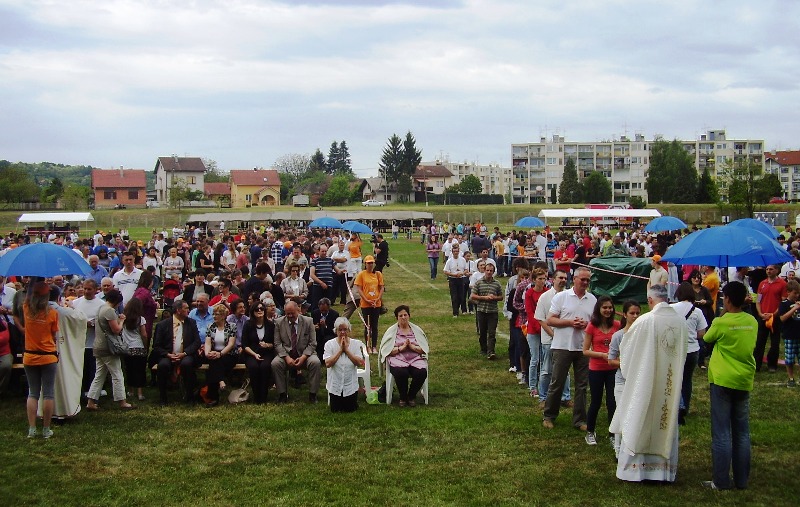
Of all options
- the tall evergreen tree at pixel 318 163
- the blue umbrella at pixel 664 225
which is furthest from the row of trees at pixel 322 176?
the blue umbrella at pixel 664 225

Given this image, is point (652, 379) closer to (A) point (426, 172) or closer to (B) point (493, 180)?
(A) point (426, 172)

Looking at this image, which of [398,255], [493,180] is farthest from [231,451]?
[493,180]

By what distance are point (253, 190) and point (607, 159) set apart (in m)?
61.1

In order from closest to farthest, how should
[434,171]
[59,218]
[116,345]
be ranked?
1. [116,345]
2. [59,218]
3. [434,171]

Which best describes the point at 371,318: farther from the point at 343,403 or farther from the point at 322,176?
the point at 322,176

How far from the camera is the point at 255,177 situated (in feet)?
392

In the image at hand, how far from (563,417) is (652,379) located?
2615 millimetres

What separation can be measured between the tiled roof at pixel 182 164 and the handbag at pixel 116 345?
107825 millimetres

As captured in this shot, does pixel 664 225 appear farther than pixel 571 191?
No

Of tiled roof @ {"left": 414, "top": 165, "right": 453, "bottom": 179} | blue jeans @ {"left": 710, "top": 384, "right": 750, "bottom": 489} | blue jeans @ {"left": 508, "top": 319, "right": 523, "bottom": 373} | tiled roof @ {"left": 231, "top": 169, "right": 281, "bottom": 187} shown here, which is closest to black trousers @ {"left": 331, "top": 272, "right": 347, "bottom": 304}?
blue jeans @ {"left": 508, "top": 319, "right": 523, "bottom": 373}

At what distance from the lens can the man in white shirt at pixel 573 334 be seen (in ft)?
27.2

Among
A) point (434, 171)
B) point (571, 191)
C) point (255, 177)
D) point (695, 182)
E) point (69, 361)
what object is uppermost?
point (434, 171)

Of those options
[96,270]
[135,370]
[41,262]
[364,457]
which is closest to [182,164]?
[96,270]

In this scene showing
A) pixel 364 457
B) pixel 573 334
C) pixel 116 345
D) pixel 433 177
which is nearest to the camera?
pixel 364 457
